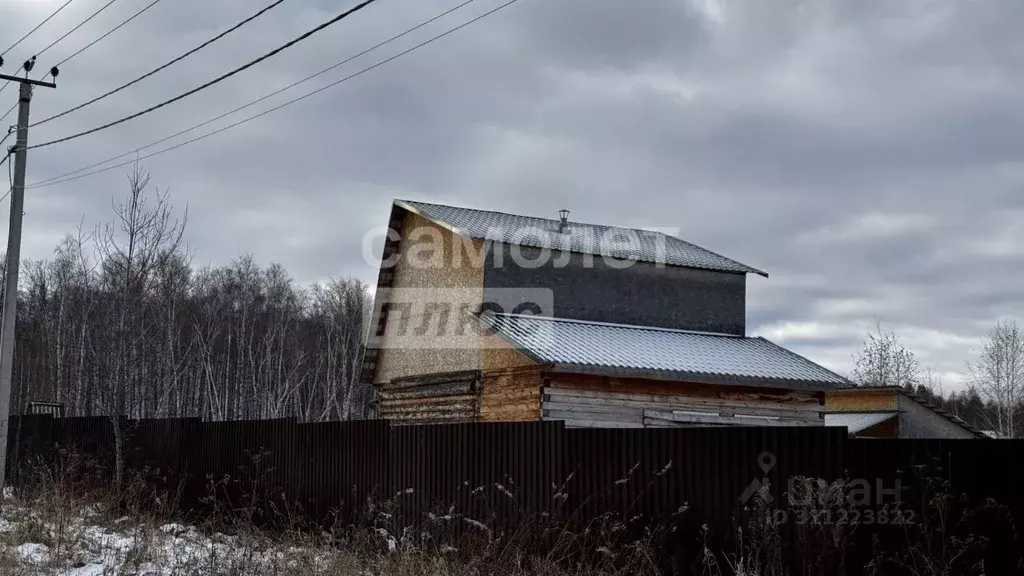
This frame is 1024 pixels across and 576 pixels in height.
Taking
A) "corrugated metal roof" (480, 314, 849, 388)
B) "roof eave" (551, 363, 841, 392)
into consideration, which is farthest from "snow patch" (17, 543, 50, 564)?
"roof eave" (551, 363, 841, 392)

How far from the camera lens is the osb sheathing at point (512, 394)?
16.5 metres

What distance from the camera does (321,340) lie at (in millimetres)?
47031

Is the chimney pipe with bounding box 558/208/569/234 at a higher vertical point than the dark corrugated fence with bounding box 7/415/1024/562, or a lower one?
higher

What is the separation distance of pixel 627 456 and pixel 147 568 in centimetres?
488

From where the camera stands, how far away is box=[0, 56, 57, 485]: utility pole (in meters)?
14.0

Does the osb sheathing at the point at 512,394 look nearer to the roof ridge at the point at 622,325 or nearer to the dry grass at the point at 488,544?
the roof ridge at the point at 622,325

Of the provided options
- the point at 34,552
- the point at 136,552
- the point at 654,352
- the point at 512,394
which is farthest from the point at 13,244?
the point at 654,352

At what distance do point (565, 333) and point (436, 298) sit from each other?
11.4 feet

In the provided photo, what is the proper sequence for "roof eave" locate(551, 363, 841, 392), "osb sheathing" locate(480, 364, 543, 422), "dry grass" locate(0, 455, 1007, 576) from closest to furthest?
"dry grass" locate(0, 455, 1007, 576) < "roof eave" locate(551, 363, 841, 392) < "osb sheathing" locate(480, 364, 543, 422)

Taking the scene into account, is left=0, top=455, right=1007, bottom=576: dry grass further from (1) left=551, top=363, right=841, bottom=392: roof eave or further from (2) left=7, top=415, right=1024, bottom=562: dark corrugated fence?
(1) left=551, top=363, right=841, bottom=392: roof eave

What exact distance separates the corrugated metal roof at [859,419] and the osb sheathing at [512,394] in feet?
30.7

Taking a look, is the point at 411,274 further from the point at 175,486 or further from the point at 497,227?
the point at 175,486

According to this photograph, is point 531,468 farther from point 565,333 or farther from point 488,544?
point 565,333

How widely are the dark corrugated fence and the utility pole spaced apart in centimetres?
230
